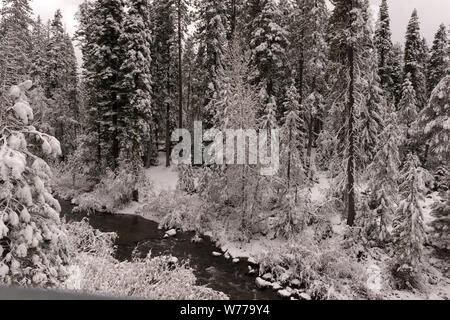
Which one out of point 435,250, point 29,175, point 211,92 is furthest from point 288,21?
point 29,175

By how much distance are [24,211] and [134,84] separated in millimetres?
23776

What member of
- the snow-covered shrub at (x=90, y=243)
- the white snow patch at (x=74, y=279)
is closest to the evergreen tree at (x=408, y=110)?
the snow-covered shrub at (x=90, y=243)

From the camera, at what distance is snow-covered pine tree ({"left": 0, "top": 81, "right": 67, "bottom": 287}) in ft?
25.2

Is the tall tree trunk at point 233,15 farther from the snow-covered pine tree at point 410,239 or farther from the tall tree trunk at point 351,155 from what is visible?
the snow-covered pine tree at point 410,239

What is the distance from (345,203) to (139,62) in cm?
1894

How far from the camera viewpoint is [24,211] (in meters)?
7.95

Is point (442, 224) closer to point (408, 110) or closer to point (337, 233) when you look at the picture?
point (337, 233)

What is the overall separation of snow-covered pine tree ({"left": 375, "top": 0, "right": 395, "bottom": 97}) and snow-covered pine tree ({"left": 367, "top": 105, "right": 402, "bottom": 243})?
1009 inches

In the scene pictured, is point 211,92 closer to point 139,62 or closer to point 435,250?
point 139,62

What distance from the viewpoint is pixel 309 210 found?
74.8ft

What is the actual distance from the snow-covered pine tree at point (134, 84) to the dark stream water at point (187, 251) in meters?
5.17

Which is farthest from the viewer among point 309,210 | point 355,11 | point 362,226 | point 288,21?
point 288,21

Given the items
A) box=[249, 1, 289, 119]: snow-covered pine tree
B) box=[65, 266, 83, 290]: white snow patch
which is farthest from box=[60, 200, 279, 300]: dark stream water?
box=[249, 1, 289, 119]: snow-covered pine tree

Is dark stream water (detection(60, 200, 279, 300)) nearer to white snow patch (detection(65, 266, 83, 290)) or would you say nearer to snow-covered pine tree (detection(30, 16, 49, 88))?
white snow patch (detection(65, 266, 83, 290))
